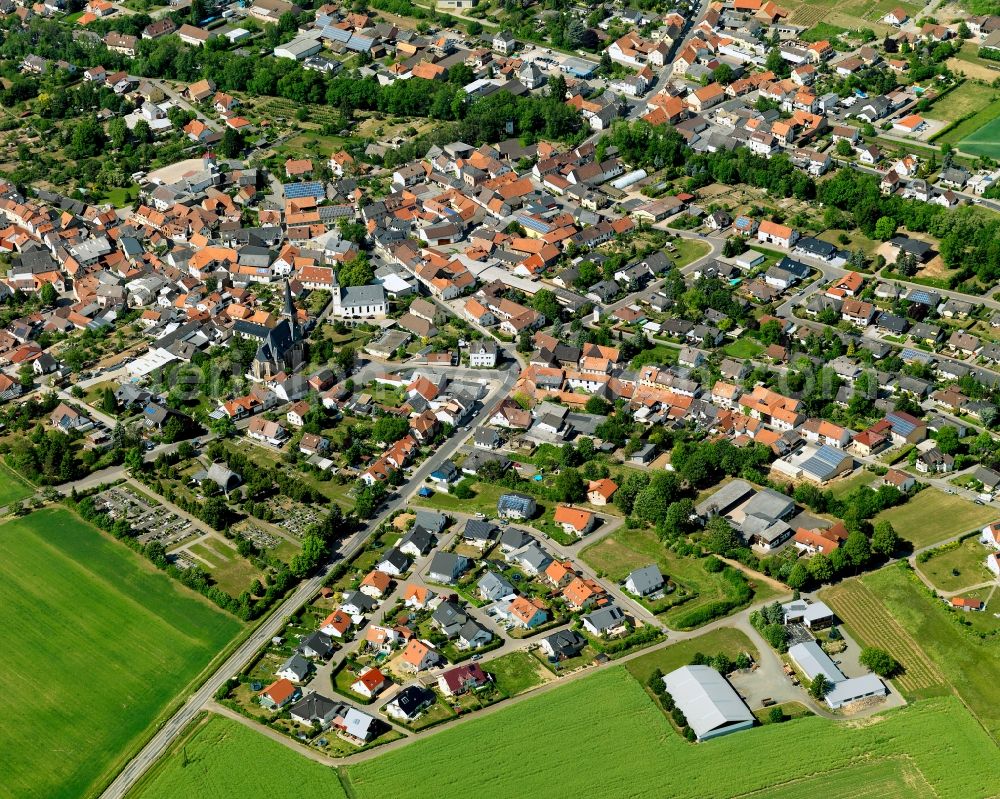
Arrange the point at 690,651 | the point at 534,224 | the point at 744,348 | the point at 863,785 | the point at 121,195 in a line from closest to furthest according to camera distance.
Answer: the point at 863,785
the point at 690,651
the point at 744,348
the point at 534,224
the point at 121,195

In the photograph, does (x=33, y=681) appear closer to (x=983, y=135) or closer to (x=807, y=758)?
(x=807, y=758)

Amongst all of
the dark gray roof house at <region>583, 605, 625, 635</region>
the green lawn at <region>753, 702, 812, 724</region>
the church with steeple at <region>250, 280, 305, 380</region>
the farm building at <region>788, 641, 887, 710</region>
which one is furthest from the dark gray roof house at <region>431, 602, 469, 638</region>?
the church with steeple at <region>250, 280, 305, 380</region>

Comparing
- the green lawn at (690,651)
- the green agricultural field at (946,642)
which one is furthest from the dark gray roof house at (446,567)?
the green agricultural field at (946,642)

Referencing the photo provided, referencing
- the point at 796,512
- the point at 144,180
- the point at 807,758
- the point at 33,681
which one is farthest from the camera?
the point at 144,180

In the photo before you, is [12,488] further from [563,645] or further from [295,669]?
[563,645]

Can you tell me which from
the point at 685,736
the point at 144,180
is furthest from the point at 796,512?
the point at 144,180

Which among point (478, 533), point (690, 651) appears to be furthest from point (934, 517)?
point (478, 533)
